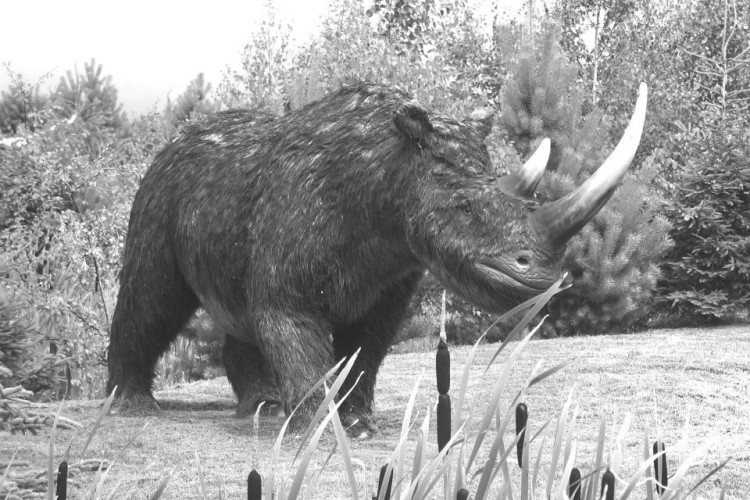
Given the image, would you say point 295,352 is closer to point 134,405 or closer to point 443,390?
point 134,405

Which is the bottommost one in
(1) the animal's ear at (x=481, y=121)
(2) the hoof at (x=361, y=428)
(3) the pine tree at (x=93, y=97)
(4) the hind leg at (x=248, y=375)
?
(2) the hoof at (x=361, y=428)

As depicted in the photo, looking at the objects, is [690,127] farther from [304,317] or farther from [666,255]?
[304,317]

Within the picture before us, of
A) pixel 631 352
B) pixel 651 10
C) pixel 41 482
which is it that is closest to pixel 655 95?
pixel 651 10

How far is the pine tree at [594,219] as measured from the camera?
11062mm

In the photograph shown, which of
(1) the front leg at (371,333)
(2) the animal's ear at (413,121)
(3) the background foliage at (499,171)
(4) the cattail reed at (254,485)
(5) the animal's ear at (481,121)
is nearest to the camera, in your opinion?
(4) the cattail reed at (254,485)

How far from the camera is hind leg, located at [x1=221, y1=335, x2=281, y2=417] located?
5844mm

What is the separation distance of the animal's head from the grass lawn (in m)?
0.53

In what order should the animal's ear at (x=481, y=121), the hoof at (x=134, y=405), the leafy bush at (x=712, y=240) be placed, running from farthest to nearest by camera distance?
the leafy bush at (x=712, y=240) → the hoof at (x=134, y=405) → the animal's ear at (x=481, y=121)

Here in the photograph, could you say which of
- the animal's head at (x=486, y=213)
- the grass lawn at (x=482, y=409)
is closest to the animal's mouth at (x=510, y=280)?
the animal's head at (x=486, y=213)

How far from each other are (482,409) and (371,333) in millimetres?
1357

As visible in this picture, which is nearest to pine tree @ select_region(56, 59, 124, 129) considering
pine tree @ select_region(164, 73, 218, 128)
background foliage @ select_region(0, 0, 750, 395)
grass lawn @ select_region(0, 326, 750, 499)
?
pine tree @ select_region(164, 73, 218, 128)

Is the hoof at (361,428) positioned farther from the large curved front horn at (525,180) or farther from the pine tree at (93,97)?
the pine tree at (93,97)

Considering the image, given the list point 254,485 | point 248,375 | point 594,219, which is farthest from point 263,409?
point 594,219

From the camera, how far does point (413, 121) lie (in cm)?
472
